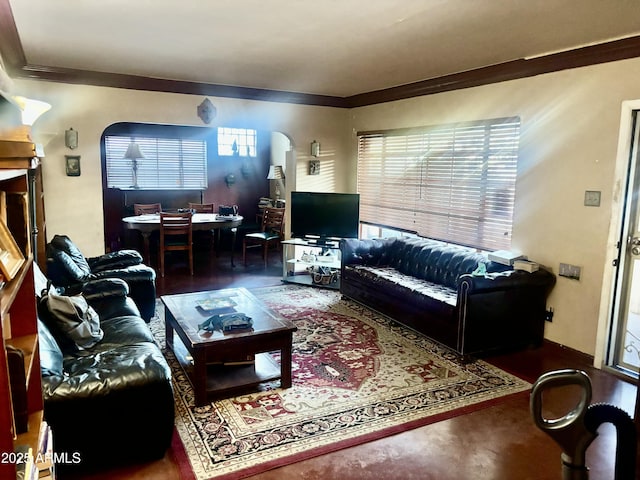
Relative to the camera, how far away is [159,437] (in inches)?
94.9

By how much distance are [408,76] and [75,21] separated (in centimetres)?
314

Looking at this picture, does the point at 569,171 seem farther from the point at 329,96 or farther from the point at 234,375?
the point at 329,96

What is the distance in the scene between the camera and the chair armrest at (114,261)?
15.3ft

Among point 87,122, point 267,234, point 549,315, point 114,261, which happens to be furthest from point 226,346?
point 267,234

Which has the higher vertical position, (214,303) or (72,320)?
(72,320)

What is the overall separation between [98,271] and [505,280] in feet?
12.1

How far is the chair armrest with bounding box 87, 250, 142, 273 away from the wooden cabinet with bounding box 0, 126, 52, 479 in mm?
3002

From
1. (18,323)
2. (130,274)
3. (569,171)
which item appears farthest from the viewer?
(130,274)

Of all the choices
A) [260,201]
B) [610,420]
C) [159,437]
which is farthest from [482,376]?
[260,201]

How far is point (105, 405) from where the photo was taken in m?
2.26

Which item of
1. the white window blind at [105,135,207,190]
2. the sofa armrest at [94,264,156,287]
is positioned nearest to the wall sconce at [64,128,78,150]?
the sofa armrest at [94,264,156,287]

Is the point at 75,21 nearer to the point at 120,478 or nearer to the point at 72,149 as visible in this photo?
the point at 72,149

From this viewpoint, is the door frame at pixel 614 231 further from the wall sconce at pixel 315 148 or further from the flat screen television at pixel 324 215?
the wall sconce at pixel 315 148

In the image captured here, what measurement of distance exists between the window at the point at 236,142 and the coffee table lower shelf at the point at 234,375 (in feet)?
19.8
